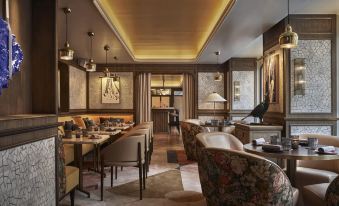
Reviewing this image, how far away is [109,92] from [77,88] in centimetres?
133

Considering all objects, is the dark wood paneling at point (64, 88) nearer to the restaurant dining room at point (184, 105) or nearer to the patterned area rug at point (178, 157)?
the restaurant dining room at point (184, 105)

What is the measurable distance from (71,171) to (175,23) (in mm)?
3864

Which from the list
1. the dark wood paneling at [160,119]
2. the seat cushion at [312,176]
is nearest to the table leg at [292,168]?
the seat cushion at [312,176]

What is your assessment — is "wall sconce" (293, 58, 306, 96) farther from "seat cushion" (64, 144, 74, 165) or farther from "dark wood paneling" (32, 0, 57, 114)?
"seat cushion" (64, 144, 74, 165)

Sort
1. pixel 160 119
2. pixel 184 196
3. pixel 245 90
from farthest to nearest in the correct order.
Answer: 1. pixel 160 119
2. pixel 245 90
3. pixel 184 196

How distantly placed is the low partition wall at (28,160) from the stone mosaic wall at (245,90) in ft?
25.8

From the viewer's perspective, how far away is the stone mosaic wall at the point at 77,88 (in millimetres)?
8812

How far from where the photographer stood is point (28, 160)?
6.90ft

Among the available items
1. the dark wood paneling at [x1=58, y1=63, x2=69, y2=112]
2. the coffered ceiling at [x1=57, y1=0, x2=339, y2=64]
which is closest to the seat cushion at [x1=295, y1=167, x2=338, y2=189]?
the coffered ceiling at [x1=57, y1=0, x2=339, y2=64]

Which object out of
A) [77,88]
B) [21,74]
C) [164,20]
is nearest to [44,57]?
[21,74]

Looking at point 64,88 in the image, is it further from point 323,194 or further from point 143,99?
point 323,194

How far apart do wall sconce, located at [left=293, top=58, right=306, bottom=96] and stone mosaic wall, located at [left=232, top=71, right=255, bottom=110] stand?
15.6ft

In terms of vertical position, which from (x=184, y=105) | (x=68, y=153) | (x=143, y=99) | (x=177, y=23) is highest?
(x=177, y=23)

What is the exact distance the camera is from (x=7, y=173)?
6.03ft
